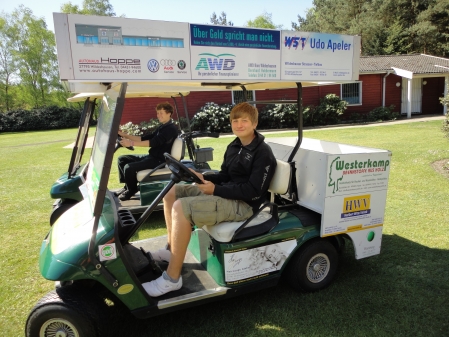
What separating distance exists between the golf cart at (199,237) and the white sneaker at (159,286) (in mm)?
48

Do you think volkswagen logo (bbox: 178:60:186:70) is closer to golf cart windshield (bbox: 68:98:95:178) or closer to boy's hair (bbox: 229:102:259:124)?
boy's hair (bbox: 229:102:259:124)

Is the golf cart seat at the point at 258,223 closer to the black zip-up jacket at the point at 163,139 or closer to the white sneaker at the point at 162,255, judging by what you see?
the white sneaker at the point at 162,255

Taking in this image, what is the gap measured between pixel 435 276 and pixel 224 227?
2099 millimetres

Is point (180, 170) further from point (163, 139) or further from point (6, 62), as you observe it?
point (6, 62)

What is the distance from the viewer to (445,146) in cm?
902

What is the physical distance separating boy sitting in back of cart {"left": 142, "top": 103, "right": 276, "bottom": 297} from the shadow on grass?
39 cm

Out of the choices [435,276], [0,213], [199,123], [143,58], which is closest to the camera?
[143,58]

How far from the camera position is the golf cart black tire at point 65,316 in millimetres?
2123

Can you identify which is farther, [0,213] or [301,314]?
[0,213]

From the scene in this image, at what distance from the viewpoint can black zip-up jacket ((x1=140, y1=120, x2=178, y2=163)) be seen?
477 cm

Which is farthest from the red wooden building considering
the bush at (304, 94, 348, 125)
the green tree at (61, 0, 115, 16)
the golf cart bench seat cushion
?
the green tree at (61, 0, 115, 16)

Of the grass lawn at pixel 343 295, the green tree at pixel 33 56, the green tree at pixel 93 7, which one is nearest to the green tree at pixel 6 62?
the green tree at pixel 33 56

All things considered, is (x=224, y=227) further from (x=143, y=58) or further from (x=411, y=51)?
(x=411, y=51)

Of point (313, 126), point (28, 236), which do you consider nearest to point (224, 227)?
point (28, 236)
